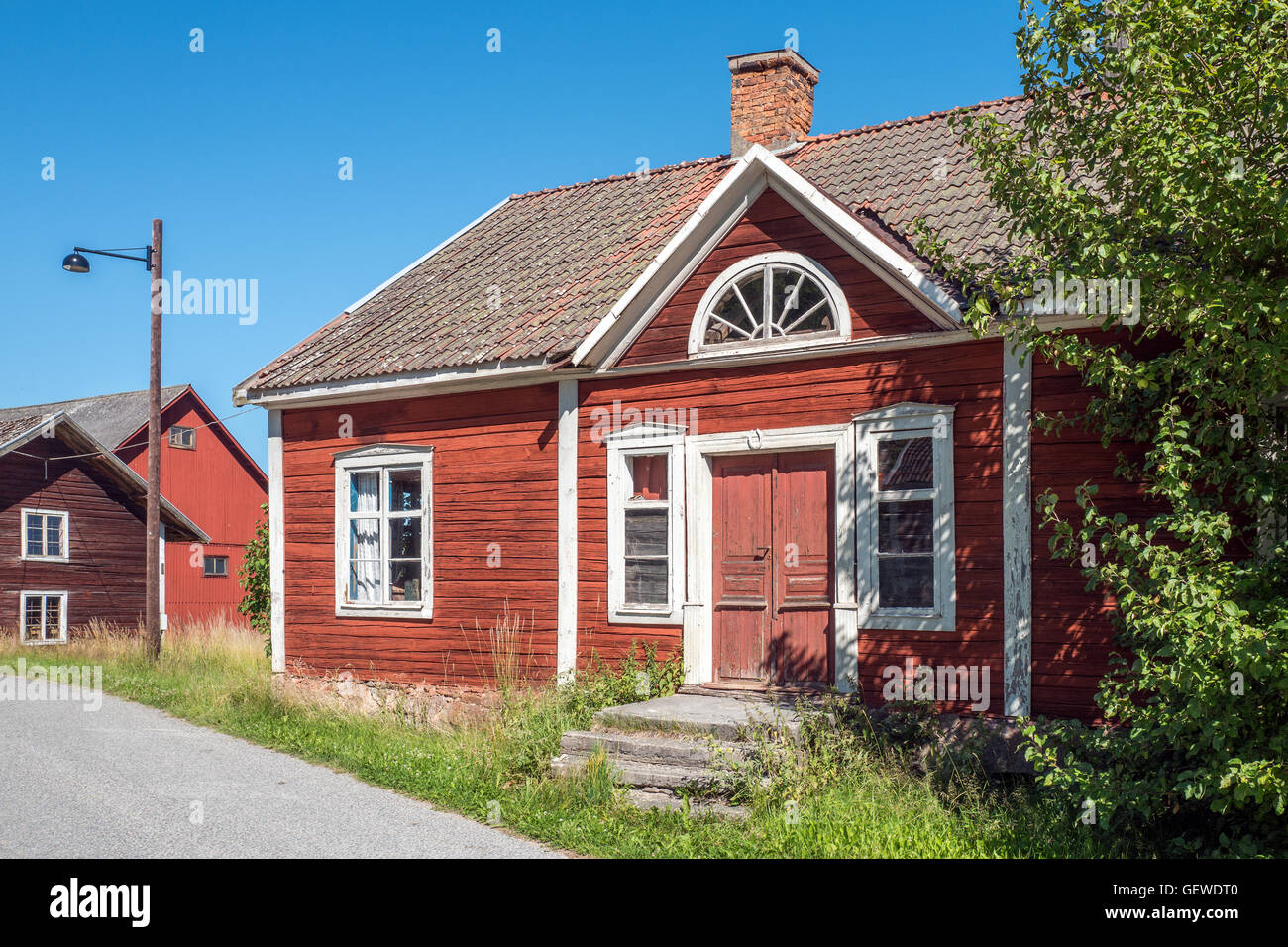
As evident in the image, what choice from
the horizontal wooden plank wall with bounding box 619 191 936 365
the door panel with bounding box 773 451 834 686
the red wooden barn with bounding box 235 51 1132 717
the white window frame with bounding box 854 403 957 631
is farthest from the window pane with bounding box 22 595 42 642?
the white window frame with bounding box 854 403 957 631

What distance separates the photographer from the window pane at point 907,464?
29.5 feet

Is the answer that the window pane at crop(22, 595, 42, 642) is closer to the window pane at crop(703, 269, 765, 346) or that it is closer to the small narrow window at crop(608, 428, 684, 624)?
the small narrow window at crop(608, 428, 684, 624)

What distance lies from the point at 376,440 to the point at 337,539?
1.22 m

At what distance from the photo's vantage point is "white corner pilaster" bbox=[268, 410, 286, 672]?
12938 millimetres

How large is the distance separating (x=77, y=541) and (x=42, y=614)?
187 cm

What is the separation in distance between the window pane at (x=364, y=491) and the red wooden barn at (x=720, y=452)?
25 mm

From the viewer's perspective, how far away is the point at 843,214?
358 inches

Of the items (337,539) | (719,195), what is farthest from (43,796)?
(719,195)

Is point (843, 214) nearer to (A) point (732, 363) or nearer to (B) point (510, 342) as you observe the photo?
(A) point (732, 363)

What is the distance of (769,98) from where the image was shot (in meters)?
12.6

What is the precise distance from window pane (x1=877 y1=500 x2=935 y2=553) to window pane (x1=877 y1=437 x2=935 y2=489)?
0.16m

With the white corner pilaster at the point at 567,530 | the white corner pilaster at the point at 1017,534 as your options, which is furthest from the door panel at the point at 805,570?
the white corner pilaster at the point at 567,530

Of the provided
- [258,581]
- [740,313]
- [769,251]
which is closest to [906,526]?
[740,313]

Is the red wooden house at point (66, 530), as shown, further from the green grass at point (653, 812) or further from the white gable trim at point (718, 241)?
the white gable trim at point (718, 241)
